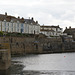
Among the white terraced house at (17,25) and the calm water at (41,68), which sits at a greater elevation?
the white terraced house at (17,25)

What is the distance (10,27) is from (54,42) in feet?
53.0

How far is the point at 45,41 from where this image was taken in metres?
78.3

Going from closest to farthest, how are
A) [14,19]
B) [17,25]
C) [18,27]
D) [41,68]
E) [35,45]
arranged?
1. [41,68]
2. [35,45]
3. [14,19]
4. [17,25]
5. [18,27]

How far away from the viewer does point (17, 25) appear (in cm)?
7869

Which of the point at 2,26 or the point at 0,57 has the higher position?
the point at 2,26

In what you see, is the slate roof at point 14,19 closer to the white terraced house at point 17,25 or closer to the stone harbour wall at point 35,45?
the white terraced house at point 17,25

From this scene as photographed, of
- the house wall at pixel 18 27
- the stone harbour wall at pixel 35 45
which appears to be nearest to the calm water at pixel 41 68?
the stone harbour wall at pixel 35 45

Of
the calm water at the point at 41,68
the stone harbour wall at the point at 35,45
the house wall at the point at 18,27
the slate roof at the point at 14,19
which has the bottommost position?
the calm water at the point at 41,68

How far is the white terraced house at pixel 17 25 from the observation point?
2876 inches

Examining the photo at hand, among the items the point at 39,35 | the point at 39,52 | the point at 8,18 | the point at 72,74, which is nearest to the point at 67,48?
the point at 39,35

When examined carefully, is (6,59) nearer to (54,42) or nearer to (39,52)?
(39,52)

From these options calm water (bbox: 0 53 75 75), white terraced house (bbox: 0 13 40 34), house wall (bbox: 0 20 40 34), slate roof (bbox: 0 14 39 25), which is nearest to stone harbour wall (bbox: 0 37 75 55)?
white terraced house (bbox: 0 13 40 34)

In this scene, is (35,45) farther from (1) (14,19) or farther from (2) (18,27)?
(1) (14,19)

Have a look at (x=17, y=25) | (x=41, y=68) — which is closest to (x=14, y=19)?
(x=17, y=25)
